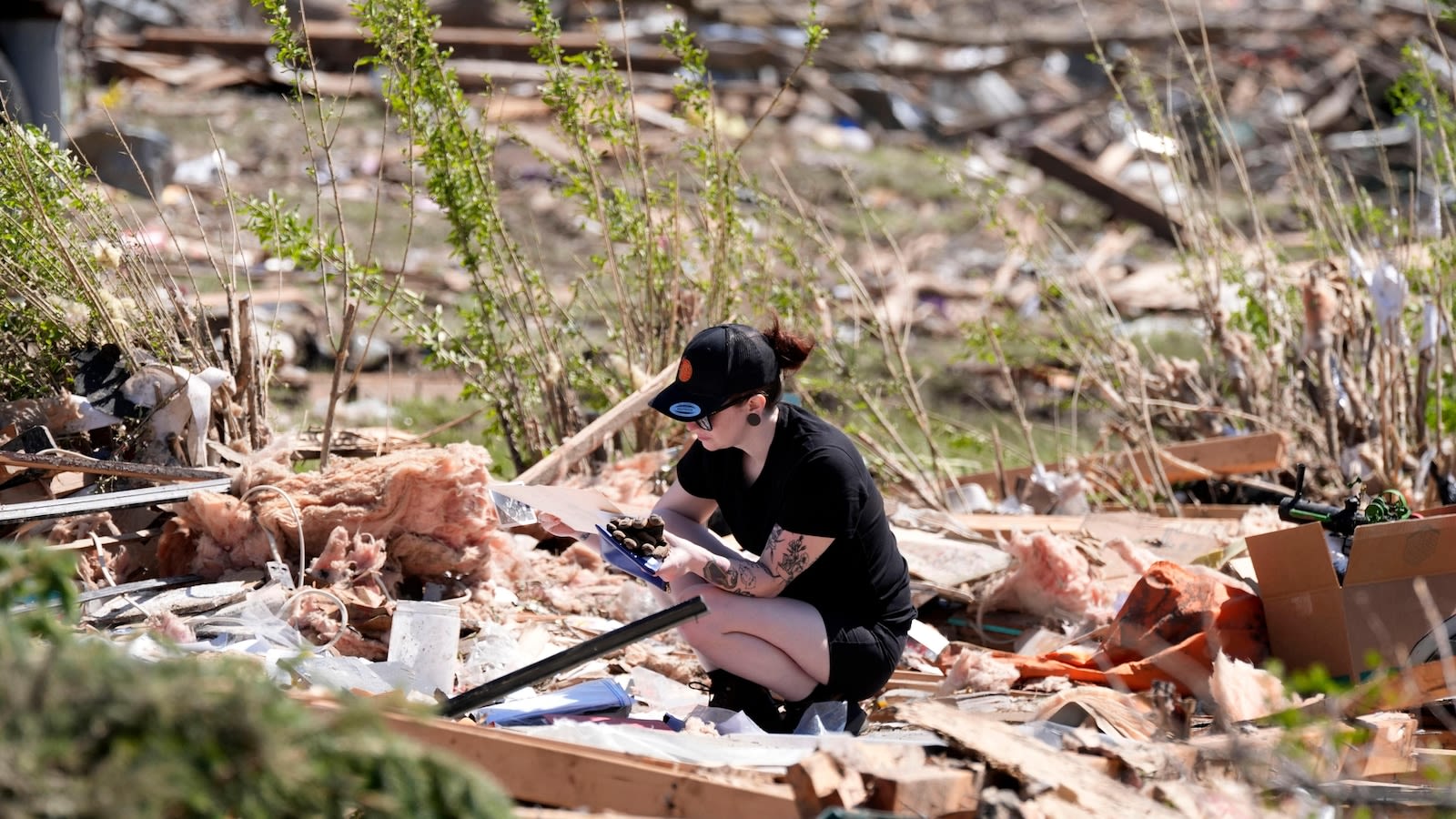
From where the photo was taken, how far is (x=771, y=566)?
3.47 metres

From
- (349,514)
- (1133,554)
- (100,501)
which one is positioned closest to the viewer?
(100,501)

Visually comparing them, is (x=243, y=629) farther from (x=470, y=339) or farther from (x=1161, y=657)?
(x=1161, y=657)

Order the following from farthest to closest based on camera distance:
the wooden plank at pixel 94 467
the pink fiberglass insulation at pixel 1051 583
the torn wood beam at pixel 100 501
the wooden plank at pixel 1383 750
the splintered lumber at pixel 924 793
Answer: the pink fiberglass insulation at pixel 1051 583
the wooden plank at pixel 94 467
the torn wood beam at pixel 100 501
the wooden plank at pixel 1383 750
the splintered lumber at pixel 924 793

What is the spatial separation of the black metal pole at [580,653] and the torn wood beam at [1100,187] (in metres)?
9.54

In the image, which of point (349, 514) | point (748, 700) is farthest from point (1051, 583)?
point (349, 514)

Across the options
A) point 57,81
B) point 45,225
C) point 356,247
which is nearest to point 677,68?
point 356,247

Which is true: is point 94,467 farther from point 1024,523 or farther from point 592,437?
point 1024,523

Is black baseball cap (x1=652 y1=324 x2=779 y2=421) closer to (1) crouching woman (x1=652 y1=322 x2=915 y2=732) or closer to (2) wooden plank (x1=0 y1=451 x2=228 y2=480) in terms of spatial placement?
(1) crouching woman (x1=652 y1=322 x2=915 y2=732)

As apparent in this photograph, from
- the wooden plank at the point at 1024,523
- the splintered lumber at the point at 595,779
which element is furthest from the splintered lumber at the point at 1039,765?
the wooden plank at the point at 1024,523

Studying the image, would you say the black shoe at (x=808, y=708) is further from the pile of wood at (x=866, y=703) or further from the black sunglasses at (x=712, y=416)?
the black sunglasses at (x=712, y=416)

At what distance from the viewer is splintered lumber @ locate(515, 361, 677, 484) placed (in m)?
4.82

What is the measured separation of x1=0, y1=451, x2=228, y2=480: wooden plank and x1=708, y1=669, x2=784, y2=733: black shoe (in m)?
1.68

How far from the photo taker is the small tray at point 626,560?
3.38 m

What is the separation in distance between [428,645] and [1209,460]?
11.3 ft
